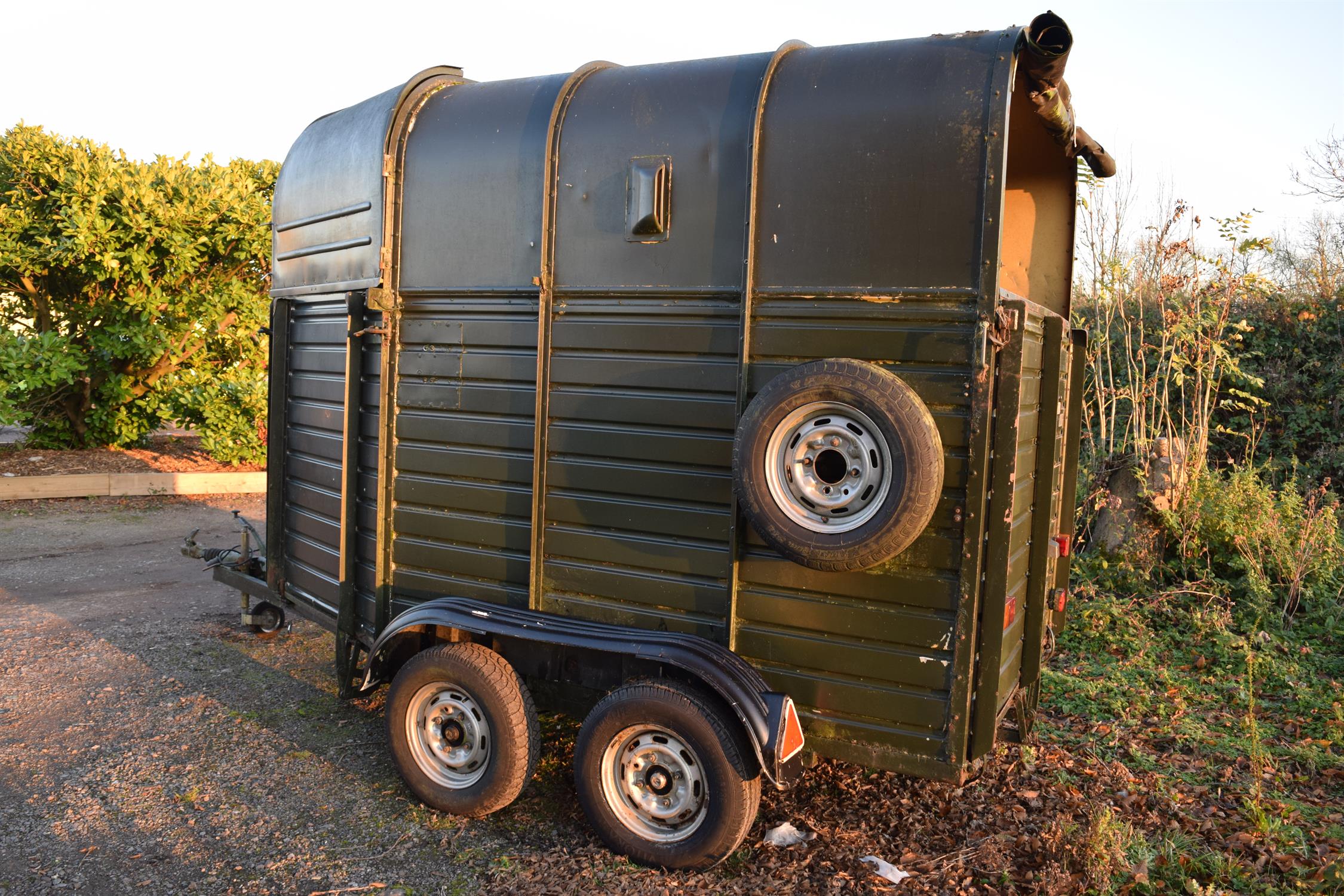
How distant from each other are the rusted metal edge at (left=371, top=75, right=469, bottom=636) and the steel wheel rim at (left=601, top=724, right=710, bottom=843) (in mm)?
1592

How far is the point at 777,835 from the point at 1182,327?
6.72 m

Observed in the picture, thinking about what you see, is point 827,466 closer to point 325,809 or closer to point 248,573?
point 325,809

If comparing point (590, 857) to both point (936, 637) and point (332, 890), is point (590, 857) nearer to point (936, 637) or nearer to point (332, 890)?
point (332, 890)

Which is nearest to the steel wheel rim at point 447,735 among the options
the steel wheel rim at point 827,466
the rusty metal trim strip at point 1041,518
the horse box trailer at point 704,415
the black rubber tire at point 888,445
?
the horse box trailer at point 704,415

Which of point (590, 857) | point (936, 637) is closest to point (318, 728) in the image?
point (590, 857)

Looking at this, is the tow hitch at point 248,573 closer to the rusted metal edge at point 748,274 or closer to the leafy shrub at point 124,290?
the rusted metal edge at point 748,274

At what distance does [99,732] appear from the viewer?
5.16 metres

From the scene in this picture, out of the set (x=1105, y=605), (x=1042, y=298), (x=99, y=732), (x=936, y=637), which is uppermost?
(x=1042, y=298)

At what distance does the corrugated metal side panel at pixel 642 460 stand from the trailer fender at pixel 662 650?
16cm

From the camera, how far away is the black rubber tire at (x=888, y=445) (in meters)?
3.33

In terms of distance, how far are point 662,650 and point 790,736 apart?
602 millimetres

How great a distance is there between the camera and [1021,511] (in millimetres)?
4160

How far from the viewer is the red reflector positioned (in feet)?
11.6

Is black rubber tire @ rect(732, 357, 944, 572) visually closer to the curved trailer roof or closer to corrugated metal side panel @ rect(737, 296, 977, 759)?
corrugated metal side panel @ rect(737, 296, 977, 759)
